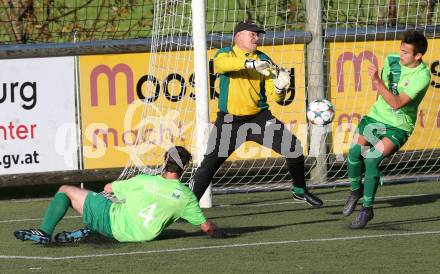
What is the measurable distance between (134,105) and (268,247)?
4.94 m

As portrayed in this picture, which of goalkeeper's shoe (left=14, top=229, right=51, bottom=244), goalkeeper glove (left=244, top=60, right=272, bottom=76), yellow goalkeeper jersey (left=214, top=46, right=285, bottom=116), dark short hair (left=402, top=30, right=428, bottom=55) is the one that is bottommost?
goalkeeper's shoe (left=14, top=229, right=51, bottom=244)

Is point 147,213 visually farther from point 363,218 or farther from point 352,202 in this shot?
point 352,202

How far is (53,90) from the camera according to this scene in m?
14.4

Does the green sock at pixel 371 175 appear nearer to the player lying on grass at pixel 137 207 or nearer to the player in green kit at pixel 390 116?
the player in green kit at pixel 390 116

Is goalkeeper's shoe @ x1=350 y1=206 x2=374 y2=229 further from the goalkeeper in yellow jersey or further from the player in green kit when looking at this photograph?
the goalkeeper in yellow jersey

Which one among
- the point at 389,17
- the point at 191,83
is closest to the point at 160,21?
the point at 191,83

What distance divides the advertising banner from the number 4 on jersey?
449 cm

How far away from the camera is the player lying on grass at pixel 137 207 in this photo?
33.3 feet

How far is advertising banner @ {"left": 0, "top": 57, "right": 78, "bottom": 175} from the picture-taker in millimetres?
14289

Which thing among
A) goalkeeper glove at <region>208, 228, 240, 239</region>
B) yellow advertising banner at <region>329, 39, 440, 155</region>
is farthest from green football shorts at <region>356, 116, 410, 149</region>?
yellow advertising banner at <region>329, 39, 440, 155</region>

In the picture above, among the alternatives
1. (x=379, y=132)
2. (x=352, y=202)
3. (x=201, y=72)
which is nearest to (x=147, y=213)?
(x=352, y=202)

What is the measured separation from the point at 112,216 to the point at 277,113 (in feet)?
16.7

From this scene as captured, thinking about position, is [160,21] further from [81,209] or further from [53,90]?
[81,209]

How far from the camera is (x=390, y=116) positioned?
11266 millimetres
